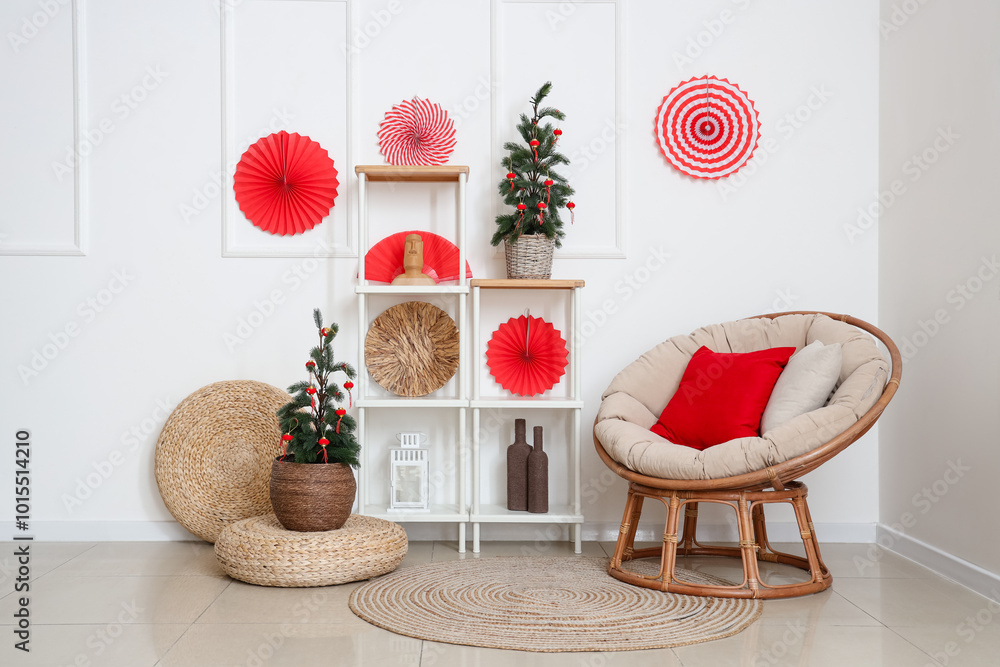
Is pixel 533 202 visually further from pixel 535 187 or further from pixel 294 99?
pixel 294 99

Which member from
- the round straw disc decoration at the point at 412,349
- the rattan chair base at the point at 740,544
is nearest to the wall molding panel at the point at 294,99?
the round straw disc decoration at the point at 412,349

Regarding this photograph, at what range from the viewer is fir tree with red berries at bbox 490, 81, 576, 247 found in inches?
115

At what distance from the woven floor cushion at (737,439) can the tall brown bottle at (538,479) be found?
39 centimetres

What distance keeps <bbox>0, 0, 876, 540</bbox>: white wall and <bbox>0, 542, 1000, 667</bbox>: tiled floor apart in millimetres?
629

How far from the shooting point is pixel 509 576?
2.54 meters

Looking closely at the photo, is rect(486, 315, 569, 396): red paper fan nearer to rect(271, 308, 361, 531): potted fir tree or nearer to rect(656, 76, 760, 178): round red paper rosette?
rect(271, 308, 361, 531): potted fir tree

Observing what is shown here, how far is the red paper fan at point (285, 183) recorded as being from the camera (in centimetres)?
313

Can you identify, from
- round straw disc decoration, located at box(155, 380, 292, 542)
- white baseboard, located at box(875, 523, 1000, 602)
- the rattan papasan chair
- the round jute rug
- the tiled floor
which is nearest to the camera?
the tiled floor

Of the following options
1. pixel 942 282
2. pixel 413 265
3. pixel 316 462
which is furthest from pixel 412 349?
pixel 942 282

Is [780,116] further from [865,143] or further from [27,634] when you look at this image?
[27,634]

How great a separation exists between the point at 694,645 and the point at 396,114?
2.29 m

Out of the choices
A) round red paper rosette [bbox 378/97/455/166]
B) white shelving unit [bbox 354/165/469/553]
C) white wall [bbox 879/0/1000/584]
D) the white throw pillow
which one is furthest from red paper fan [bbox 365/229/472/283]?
white wall [bbox 879/0/1000/584]

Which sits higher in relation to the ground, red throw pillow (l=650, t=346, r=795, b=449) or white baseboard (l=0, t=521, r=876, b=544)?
red throw pillow (l=650, t=346, r=795, b=449)

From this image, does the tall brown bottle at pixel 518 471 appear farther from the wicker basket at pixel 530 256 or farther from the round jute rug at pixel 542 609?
the wicker basket at pixel 530 256
